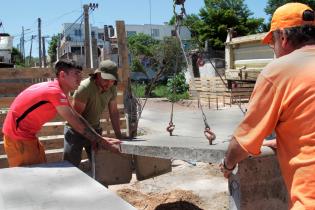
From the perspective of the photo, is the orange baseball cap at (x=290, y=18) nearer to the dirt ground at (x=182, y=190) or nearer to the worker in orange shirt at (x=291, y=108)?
the worker in orange shirt at (x=291, y=108)

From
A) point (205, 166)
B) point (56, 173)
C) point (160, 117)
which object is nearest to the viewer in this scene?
point (56, 173)

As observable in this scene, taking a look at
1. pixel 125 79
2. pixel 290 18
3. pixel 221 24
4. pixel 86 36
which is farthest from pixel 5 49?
pixel 221 24

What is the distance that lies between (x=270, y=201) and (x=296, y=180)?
5.95 ft

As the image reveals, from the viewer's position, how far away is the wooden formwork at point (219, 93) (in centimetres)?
2117

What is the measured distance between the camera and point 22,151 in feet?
13.0

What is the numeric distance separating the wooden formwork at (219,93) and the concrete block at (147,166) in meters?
14.6

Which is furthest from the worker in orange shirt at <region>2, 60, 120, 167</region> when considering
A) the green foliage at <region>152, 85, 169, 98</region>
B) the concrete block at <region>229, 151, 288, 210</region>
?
the green foliage at <region>152, 85, 169, 98</region>

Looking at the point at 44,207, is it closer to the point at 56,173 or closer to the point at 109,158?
the point at 56,173

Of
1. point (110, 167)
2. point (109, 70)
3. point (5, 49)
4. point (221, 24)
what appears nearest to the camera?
point (109, 70)

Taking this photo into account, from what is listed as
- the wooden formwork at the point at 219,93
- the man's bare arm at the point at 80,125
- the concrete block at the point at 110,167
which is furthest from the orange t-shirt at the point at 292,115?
the wooden formwork at the point at 219,93

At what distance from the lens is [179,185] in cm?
632

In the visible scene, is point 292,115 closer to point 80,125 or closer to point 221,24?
point 80,125

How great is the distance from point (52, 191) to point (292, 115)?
5.99ft

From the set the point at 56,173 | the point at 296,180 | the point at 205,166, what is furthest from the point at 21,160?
the point at 205,166
